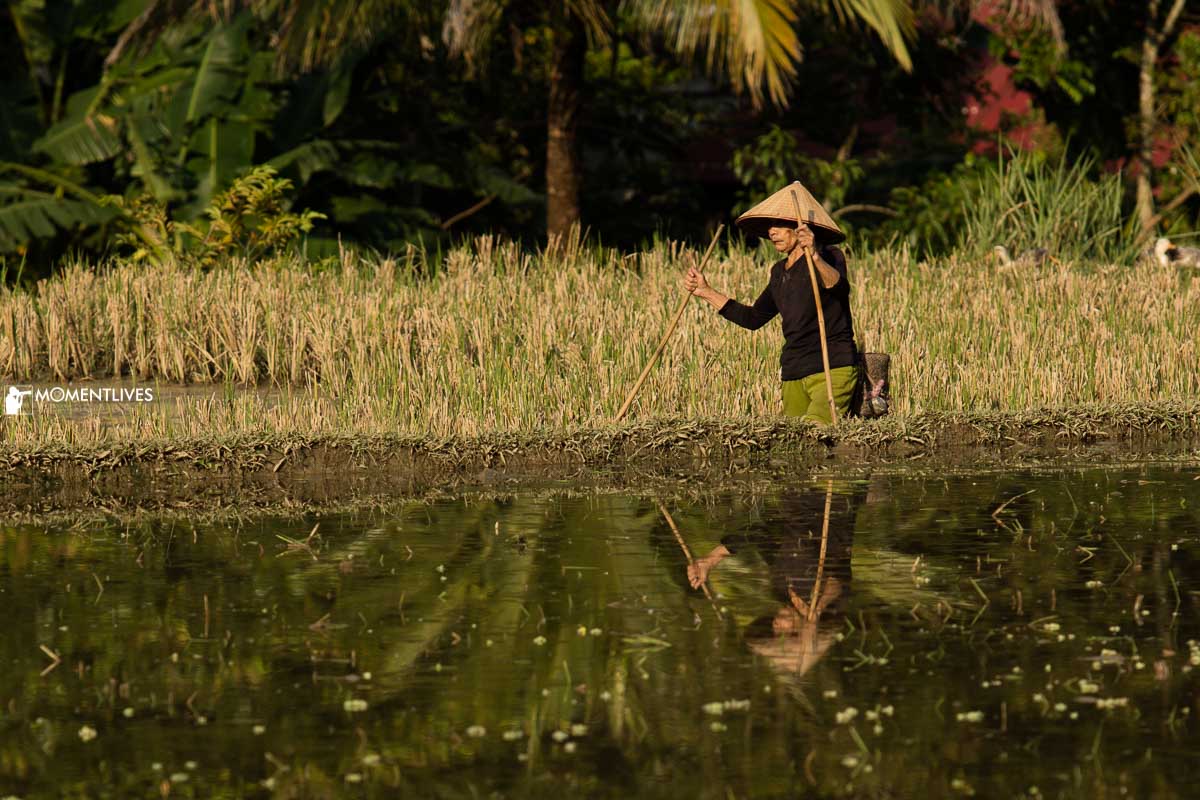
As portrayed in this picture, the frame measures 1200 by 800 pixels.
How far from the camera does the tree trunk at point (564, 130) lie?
18500 mm

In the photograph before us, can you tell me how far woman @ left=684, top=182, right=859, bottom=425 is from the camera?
414 inches

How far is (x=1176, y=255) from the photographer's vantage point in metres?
17.3

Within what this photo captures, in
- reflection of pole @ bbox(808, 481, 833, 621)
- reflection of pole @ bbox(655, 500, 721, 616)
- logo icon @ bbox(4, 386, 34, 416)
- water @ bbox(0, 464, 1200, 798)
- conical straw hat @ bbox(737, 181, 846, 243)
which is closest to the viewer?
water @ bbox(0, 464, 1200, 798)

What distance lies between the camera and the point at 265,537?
8.22 meters

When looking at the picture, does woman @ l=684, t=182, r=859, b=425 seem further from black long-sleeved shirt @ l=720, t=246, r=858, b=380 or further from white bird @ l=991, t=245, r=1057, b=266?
white bird @ l=991, t=245, r=1057, b=266

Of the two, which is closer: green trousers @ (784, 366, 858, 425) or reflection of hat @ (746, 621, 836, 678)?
reflection of hat @ (746, 621, 836, 678)

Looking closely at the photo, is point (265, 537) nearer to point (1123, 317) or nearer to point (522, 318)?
point (522, 318)

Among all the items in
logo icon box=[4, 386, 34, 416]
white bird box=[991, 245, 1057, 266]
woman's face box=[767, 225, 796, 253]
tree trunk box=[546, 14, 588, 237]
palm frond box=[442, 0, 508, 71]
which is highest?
palm frond box=[442, 0, 508, 71]

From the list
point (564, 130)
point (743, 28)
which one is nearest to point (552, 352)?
point (743, 28)

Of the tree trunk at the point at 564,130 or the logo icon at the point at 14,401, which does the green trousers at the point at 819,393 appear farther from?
the tree trunk at the point at 564,130

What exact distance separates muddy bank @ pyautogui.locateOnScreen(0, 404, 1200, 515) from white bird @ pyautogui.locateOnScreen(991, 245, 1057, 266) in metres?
5.14

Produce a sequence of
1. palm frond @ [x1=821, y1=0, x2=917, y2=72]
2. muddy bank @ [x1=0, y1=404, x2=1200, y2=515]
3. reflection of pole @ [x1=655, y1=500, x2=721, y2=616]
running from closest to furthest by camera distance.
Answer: reflection of pole @ [x1=655, y1=500, x2=721, y2=616]
muddy bank @ [x1=0, y1=404, x2=1200, y2=515]
palm frond @ [x1=821, y1=0, x2=917, y2=72]

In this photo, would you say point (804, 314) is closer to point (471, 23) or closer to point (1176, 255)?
point (471, 23)

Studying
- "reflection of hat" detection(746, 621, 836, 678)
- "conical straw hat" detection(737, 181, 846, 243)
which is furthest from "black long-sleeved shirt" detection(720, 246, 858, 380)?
"reflection of hat" detection(746, 621, 836, 678)
